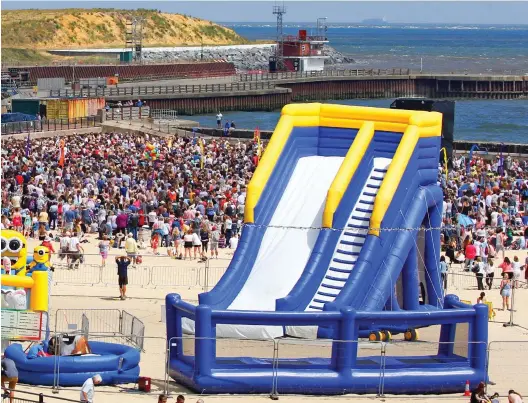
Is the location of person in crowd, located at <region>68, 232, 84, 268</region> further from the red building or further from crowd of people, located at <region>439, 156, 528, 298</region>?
the red building

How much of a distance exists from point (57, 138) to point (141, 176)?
37.3ft

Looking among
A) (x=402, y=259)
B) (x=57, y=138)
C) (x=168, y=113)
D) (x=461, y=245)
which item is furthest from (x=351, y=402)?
(x=168, y=113)

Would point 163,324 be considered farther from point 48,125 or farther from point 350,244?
point 48,125

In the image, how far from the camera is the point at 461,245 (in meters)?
30.4

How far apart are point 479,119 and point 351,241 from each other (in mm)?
65318

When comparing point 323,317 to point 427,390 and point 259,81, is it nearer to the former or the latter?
point 427,390

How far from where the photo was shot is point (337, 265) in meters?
21.2

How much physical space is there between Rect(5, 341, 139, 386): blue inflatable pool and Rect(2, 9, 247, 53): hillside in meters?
98.3

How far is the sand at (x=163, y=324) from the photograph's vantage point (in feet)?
62.6

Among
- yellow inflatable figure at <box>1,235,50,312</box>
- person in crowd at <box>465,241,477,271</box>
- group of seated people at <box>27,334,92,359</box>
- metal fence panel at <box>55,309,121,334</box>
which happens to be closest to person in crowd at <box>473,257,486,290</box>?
person in crowd at <box>465,241,477,271</box>

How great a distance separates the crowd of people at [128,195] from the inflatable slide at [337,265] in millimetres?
6259

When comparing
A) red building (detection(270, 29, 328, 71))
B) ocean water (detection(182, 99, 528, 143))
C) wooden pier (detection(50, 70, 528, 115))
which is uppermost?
red building (detection(270, 29, 328, 71))

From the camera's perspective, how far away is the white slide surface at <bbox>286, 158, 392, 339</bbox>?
20688 mm

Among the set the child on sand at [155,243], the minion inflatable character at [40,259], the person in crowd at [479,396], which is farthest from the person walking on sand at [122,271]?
the person in crowd at [479,396]
